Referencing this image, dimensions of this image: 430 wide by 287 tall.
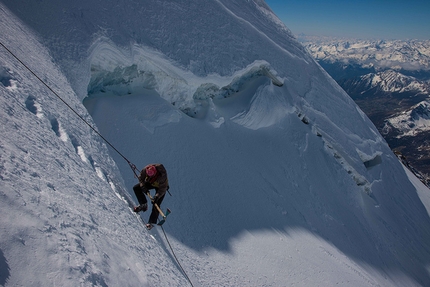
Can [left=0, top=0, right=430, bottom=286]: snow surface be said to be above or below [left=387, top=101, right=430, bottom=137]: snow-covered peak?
below

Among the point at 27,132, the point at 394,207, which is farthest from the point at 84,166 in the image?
the point at 394,207

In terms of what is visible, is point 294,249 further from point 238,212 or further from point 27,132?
point 27,132

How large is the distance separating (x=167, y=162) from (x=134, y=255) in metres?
5.47

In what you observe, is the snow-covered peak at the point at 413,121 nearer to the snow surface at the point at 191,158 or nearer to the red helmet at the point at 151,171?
the snow surface at the point at 191,158

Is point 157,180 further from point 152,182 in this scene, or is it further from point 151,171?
point 151,171

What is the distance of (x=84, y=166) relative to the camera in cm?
454

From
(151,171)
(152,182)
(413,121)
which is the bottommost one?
(152,182)

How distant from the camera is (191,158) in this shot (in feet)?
32.8

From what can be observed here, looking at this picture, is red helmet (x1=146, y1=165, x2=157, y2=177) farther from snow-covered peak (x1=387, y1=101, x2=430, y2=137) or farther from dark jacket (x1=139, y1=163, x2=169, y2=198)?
Answer: snow-covered peak (x1=387, y1=101, x2=430, y2=137)

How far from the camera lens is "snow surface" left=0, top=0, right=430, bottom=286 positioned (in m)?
3.21

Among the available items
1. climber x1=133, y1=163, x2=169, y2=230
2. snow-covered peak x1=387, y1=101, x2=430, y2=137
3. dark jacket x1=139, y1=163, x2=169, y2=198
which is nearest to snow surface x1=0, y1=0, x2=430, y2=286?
climber x1=133, y1=163, x2=169, y2=230

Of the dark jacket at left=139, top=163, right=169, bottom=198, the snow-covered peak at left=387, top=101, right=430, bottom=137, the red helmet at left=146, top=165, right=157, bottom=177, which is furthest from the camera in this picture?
the snow-covered peak at left=387, top=101, right=430, bottom=137

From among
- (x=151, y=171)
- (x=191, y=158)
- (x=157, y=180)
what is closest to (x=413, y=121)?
(x=191, y=158)

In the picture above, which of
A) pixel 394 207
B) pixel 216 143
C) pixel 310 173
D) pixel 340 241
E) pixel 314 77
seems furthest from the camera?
pixel 394 207
